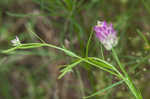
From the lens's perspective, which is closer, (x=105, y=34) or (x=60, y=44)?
(x=105, y=34)

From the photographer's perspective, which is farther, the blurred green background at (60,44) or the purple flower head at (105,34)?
the blurred green background at (60,44)

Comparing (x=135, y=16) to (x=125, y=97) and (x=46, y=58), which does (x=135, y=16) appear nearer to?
(x=125, y=97)

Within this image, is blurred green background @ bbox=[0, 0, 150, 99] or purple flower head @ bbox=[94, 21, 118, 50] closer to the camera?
purple flower head @ bbox=[94, 21, 118, 50]
